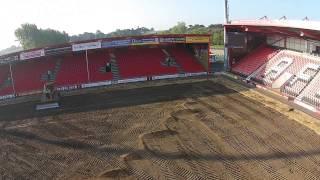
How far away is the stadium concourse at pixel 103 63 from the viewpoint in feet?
116

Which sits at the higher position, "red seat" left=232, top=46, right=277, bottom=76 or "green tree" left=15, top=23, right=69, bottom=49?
"green tree" left=15, top=23, right=69, bottom=49

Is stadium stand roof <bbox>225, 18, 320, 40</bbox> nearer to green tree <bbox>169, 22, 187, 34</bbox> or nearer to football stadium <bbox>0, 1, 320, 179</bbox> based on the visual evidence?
football stadium <bbox>0, 1, 320, 179</bbox>

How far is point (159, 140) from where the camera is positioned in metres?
20.8

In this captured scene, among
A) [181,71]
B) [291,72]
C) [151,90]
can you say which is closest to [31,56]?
[151,90]

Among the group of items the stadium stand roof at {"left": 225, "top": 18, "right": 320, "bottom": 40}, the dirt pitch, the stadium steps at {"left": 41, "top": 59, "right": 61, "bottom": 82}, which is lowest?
the dirt pitch

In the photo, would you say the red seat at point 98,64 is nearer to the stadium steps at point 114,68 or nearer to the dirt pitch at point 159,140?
the stadium steps at point 114,68

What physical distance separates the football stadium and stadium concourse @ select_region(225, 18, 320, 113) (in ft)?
0.40

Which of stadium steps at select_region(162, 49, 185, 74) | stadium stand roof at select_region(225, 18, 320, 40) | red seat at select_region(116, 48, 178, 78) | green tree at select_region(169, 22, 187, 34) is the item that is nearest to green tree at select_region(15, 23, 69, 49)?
green tree at select_region(169, 22, 187, 34)

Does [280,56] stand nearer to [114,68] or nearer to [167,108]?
[167,108]

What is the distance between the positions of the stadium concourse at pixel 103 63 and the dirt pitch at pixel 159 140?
5575mm

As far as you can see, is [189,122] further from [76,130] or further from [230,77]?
[230,77]

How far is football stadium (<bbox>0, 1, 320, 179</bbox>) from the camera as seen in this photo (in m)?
17.8

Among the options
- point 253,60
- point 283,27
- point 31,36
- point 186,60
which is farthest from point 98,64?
point 31,36

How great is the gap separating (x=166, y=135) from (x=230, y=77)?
17.8 m
